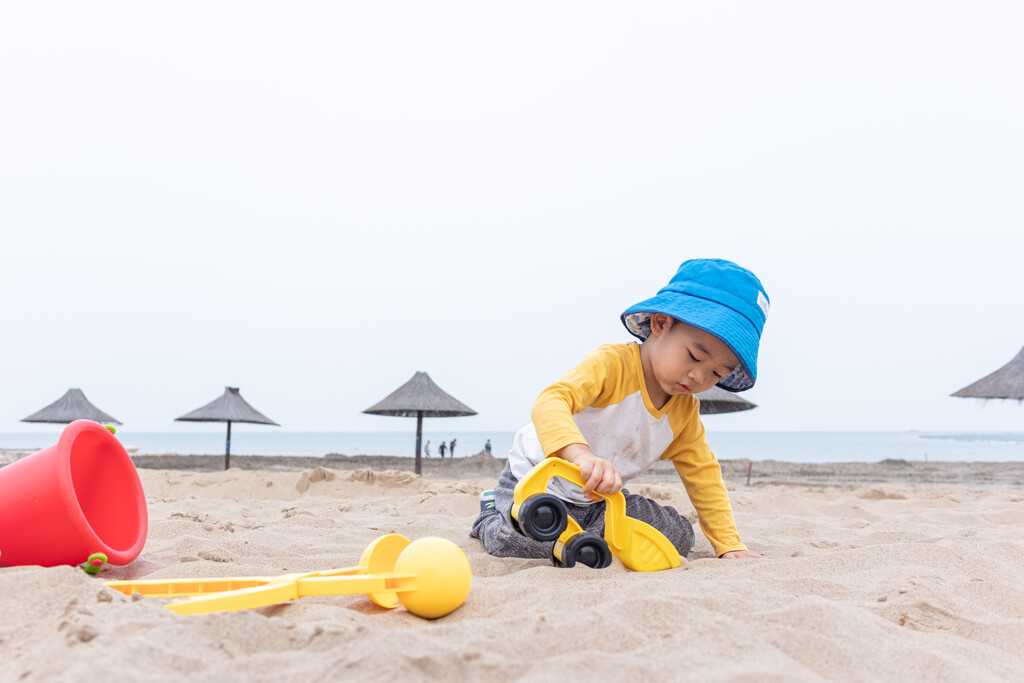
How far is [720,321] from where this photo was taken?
1.99 m

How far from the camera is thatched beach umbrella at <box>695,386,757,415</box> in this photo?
7816mm

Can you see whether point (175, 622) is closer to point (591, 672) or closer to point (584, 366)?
point (591, 672)

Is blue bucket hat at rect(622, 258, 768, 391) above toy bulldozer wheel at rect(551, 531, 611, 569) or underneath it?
above

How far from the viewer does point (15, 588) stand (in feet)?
3.87

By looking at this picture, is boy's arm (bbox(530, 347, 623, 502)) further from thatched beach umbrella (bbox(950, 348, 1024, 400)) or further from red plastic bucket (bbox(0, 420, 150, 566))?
thatched beach umbrella (bbox(950, 348, 1024, 400))

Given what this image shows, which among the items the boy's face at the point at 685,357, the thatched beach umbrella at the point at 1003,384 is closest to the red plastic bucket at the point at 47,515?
the boy's face at the point at 685,357

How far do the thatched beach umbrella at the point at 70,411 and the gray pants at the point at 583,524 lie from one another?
1224 centimetres

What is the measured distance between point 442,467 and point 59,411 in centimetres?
744

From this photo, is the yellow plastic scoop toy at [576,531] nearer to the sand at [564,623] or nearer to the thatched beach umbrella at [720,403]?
the sand at [564,623]

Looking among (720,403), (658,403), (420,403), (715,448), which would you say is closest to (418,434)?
(420,403)

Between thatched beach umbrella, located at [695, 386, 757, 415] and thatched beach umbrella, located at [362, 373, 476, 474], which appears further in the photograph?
thatched beach umbrella, located at [362, 373, 476, 474]

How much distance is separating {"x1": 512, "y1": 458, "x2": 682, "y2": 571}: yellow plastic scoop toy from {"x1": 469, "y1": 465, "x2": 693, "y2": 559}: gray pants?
268mm

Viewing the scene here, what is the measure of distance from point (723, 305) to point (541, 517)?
91 cm

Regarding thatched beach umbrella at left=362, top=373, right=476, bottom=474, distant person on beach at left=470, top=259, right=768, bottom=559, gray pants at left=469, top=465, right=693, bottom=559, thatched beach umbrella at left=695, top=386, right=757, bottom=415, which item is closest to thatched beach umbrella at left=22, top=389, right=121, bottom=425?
thatched beach umbrella at left=362, top=373, right=476, bottom=474
